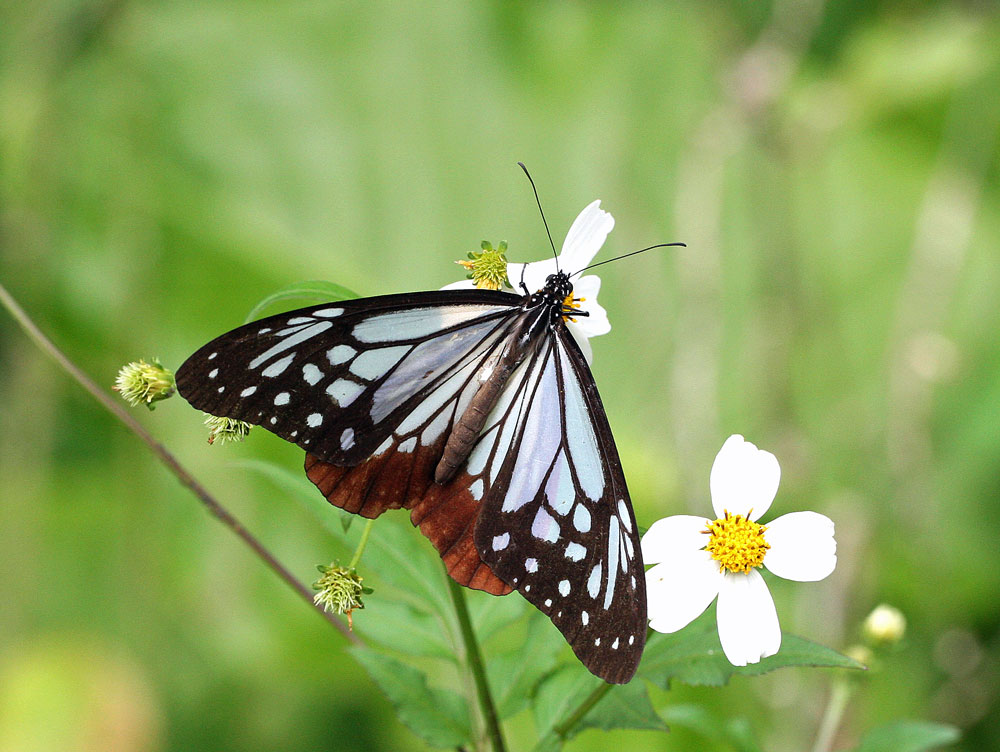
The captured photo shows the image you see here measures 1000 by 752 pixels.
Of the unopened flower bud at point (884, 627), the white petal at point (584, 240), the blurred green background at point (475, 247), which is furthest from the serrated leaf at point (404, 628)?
the blurred green background at point (475, 247)

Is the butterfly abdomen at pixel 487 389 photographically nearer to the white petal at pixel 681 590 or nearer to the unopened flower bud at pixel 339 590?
the unopened flower bud at pixel 339 590

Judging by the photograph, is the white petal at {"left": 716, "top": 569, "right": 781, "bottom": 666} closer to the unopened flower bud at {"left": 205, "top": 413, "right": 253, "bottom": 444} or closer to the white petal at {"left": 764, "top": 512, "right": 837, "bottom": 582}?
the white petal at {"left": 764, "top": 512, "right": 837, "bottom": 582}

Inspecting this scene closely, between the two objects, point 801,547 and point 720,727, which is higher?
point 801,547

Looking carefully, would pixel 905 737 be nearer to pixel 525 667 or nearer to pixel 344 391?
pixel 525 667

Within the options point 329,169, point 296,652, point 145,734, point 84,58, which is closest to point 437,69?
point 329,169

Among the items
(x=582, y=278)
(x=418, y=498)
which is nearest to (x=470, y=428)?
(x=418, y=498)

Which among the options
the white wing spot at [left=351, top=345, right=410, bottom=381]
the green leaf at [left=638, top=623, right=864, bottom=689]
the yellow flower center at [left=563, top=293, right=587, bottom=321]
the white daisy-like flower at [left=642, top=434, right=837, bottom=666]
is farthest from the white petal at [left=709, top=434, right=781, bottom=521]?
the white wing spot at [left=351, top=345, right=410, bottom=381]

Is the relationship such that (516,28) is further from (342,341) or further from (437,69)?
(342,341)
